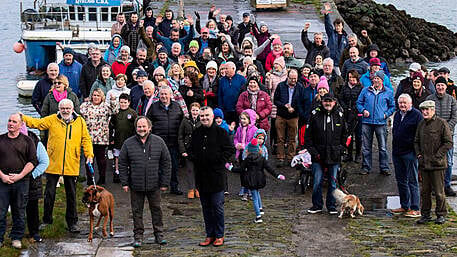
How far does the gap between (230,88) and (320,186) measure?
12.0 ft

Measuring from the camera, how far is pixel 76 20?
115 ft

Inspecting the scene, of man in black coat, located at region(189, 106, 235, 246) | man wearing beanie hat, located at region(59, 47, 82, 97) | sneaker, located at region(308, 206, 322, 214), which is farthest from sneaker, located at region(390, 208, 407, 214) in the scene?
man wearing beanie hat, located at region(59, 47, 82, 97)

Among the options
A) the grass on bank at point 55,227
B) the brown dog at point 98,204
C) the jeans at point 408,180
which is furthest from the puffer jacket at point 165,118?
the jeans at point 408,180

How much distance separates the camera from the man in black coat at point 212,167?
36.6ft

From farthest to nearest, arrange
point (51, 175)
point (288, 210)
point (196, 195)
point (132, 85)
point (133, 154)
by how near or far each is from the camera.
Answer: point (132, 85) → point (196, 195) → point (288, 210) → point (51, 175) → point (133, 154)

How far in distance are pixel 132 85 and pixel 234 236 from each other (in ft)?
18.6

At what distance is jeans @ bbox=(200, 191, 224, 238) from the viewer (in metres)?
11.2

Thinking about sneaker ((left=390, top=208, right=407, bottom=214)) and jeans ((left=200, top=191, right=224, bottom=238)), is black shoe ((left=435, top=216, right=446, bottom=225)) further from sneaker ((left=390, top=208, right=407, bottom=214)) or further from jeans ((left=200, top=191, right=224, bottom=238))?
jeans ((left=200, top=191, right=224, bottom=238))

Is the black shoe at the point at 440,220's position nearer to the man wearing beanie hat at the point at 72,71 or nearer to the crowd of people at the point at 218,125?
the crowd of people at the point at 218,125

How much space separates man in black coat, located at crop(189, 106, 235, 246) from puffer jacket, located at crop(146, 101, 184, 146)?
2.60 metres

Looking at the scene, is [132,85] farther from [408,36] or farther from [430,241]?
[408,36]

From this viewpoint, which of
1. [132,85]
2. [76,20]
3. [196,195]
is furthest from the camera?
[76,20]

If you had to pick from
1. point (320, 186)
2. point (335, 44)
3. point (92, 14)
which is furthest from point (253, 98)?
point (92, 14)

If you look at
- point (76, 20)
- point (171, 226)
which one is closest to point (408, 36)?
point (76, 20)
